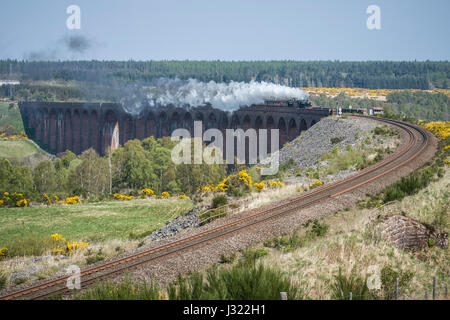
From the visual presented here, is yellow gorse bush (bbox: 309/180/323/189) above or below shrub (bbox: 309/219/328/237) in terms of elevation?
above

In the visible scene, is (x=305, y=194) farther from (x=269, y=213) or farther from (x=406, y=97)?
(x=406, y=97)

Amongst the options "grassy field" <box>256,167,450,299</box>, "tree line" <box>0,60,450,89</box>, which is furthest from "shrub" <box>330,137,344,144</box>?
"tree line" <box>0,60,450,89</box>

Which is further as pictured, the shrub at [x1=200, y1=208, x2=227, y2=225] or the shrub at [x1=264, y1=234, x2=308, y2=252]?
the shrub at [x1=200, y1=208, x2=227, y2=225]

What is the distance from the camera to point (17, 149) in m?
95.7

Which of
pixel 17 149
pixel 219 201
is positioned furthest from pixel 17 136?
pixel 219 201

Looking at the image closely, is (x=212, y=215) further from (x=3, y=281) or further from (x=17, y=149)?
(x=17, y=149)

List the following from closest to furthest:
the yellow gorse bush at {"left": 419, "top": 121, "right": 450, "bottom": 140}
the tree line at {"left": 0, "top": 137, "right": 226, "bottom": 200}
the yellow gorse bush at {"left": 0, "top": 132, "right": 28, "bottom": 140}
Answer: the yellow gorse bush at {"left": 419, "top": 121, "right": 450, "bottom": 140} < the tree line at {"left": 0, "top": 137, "right": 226, "bottom": 200} < the yellow gorse bush at {"left": 0, "top": 132, "right": 28, "bottom": 140}

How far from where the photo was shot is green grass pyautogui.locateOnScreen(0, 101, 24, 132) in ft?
395

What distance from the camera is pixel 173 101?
281ft

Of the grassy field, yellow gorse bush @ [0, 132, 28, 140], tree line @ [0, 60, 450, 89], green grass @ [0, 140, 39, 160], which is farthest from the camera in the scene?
tree line @ [0, 60, 450, 89]

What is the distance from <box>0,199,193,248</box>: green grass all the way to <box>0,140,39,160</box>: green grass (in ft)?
195

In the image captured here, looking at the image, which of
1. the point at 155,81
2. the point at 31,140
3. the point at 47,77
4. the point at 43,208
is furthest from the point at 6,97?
the point at 43,208

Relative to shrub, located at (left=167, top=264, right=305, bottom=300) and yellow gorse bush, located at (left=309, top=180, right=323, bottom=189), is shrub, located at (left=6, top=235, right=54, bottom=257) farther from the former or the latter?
shrub, located at (left=167, top=264, right=305, bottom=300)

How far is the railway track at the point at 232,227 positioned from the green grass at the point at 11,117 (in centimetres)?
10685
